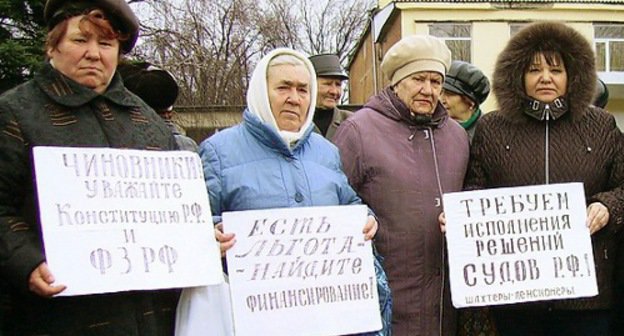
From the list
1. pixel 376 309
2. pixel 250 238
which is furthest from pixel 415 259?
pixel 250 238

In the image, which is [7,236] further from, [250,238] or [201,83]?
[201,83]

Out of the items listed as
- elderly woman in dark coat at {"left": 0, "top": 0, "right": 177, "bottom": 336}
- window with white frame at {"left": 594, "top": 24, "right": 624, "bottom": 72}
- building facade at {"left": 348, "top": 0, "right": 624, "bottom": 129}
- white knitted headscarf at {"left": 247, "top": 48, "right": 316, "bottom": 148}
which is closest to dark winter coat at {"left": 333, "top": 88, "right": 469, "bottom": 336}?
white knitted headscarf at {"left": 247, "top": 48, "right": 316, "bottom": 148}

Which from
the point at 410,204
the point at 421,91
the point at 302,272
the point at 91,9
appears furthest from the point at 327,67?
the point at 91,9

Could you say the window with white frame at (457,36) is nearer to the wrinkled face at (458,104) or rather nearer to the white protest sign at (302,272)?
the wrinkled face at (458,104)

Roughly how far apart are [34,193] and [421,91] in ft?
5.89

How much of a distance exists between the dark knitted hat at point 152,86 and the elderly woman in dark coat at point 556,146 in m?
1.97

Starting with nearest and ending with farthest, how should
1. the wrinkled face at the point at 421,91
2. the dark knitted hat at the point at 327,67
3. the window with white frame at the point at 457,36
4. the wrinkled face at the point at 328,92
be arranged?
the wrinkled face at the point at 421,91 < the wrinkled face at the point at 328,92 < the dark knitted hat at the point at 327,67 < the window with white frame at the point at 457,36

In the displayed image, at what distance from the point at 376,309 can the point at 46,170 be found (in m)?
1.40

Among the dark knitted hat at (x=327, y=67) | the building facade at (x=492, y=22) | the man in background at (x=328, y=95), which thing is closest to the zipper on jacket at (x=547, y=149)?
the man in background at (x=328, y=95)

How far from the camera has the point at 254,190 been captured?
280 centimetres

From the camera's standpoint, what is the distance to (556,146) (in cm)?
325

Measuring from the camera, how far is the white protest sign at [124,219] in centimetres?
224

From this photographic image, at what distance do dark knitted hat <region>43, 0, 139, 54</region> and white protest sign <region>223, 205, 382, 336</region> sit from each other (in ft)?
2.53

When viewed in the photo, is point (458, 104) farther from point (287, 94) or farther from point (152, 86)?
point (152, 86)
